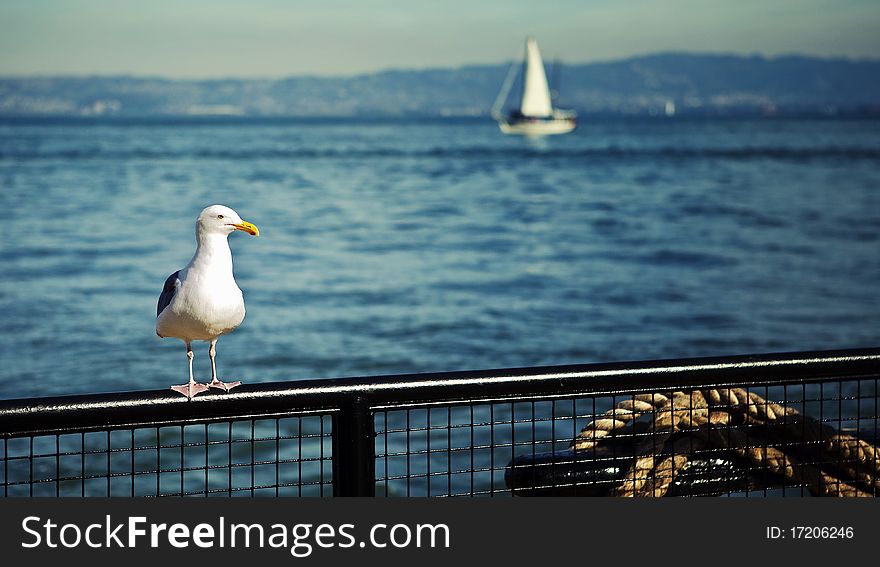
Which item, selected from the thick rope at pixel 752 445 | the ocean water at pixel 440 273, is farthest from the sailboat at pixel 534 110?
the thick rope at pixel 752 445

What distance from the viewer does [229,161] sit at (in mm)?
68125

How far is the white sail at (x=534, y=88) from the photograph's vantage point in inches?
3915

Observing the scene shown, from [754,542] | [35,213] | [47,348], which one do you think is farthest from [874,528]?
[35,213]

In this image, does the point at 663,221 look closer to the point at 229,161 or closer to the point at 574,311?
the point at 574,311

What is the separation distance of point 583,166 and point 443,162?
835 centimetres

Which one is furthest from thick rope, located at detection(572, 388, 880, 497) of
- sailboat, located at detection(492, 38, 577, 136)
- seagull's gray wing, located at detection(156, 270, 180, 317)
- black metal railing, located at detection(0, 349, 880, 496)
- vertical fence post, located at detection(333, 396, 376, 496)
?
sailboat, located at detection(492, 38, 577, 136)

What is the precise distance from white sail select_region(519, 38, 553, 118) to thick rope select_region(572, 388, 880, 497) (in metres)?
94.7

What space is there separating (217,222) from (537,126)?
11476cm

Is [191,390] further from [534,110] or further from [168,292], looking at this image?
[534,110]

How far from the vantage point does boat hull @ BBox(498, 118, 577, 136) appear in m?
115

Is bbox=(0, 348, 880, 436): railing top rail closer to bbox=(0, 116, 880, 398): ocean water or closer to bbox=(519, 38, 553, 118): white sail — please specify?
bbox=(0, 116, 880, 398): ocean water

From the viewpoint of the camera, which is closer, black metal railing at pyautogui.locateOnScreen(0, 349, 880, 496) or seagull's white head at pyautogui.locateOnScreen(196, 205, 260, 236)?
black metal railing at pyautogui.locateOnScreen(0, 349, 880, 496)

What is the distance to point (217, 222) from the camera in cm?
249

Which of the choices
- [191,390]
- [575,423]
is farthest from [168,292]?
[575,423]
